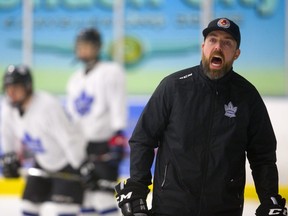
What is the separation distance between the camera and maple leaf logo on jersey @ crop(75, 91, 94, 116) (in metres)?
7.27

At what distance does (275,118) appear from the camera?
712 cm

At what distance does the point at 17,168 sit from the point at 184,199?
130 inches

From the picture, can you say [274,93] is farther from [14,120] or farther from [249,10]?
[14,120]

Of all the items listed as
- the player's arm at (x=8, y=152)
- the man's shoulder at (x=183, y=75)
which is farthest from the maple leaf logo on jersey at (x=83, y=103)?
the man's shoulder at (x=183, y=75)

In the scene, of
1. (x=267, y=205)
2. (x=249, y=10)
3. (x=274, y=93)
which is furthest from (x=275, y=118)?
(x=267, y=205)

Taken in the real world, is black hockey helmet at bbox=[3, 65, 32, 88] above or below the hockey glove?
above

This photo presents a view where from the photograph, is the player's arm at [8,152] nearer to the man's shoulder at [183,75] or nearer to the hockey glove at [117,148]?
the hockey glove at [117,148]

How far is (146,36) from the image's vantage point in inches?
349

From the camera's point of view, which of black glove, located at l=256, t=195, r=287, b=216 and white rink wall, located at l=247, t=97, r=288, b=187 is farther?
white rink wall, located at l=247, t=97, r=288, b=187

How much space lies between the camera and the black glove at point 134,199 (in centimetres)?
343

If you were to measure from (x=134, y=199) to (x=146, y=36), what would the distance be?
18.1 ft

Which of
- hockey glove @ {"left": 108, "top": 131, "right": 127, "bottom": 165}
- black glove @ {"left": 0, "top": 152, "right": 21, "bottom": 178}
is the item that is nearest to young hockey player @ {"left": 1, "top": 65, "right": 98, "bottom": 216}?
black glove @ {"left": 0, "top": 152, "right": 21, "bottom": 178}

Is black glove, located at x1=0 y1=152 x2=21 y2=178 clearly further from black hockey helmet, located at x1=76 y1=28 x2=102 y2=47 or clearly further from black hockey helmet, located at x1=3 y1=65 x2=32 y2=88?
black hockey helmet, located at x1=76 y1=28 x2=102 y2=47

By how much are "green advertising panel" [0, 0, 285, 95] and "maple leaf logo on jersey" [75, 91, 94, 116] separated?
1355mm
